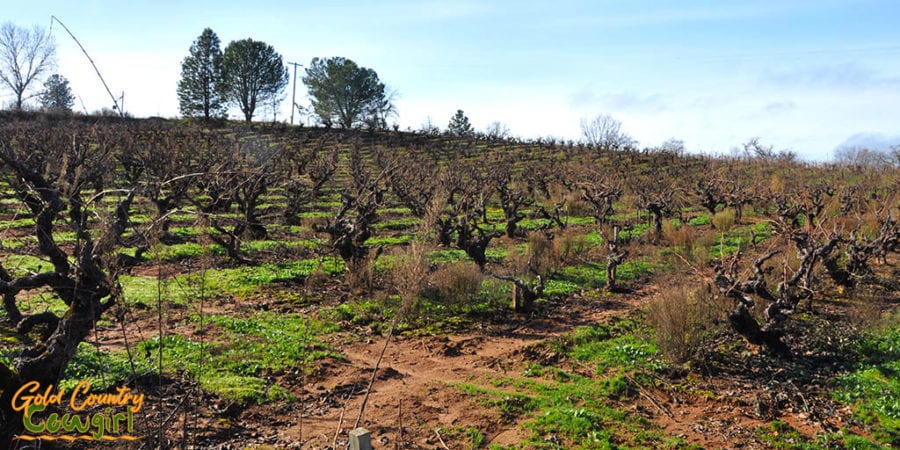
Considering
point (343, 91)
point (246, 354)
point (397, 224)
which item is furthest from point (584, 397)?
point (343, 91)

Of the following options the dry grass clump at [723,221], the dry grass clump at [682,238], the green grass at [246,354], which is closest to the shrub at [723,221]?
the dry grass clump at [723,221]

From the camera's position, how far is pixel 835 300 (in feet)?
42.9

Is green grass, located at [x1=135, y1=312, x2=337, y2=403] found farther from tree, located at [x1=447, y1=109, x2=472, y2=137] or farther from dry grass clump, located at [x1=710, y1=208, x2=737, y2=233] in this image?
tree, located at [x1=447, y1=109, x2=472, y2=137]

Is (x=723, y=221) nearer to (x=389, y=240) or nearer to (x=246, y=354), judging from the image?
(x=389, y=240)

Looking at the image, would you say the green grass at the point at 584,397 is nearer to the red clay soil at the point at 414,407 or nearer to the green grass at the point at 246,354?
the red clay soil at the point at 414,407

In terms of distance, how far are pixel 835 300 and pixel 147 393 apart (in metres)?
13.9

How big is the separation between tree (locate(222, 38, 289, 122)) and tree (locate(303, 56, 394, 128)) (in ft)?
11.2

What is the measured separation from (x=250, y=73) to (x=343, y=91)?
9482 mm

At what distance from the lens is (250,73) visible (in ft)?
190

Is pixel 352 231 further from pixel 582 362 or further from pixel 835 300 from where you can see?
pixel 835 300

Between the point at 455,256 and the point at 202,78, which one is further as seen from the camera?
the point at 202,78

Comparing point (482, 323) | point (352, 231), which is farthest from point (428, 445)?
point (352, 231)

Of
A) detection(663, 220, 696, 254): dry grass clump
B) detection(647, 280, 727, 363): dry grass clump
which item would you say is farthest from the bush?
detection(647, 280, 727, 363): dry grass clump

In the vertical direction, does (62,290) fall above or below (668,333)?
above
